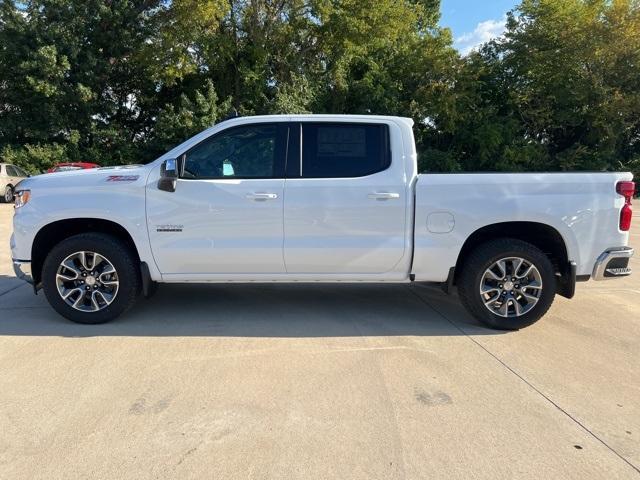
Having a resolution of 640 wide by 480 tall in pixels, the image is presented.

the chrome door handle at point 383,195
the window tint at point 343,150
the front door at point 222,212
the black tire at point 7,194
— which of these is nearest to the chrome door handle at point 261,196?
the front door at point 222,212

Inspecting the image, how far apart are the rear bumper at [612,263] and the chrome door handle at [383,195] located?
205cm

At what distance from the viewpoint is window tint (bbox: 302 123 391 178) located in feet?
16.2

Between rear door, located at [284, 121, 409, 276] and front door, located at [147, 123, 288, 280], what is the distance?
0.54 ft

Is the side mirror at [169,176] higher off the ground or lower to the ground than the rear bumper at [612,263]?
higher

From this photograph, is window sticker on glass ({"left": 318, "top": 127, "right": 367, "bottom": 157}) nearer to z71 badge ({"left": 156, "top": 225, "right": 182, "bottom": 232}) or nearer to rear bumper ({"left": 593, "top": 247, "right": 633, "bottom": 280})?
z71 badge ({"left": 156, "top": 225, "right": 182, "bottom": 232})

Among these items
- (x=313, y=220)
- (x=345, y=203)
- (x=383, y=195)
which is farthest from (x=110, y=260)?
(x=383, y=195)

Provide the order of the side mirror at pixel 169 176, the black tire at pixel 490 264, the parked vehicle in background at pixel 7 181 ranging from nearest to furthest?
the side mirror at pixel 169 176 → the black tire at pixel 490 264 → the parked vehicle in background at pixel 7 181

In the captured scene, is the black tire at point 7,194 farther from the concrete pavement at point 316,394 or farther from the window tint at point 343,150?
the window tint at point 343,150

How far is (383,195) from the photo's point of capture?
4816 mm

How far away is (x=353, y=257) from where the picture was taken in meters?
4.90

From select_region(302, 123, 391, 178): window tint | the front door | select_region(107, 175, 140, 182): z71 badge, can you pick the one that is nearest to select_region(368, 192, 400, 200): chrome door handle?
select_region(302, 123, 391, 178): window tint

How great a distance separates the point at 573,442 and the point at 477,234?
237 centimetres

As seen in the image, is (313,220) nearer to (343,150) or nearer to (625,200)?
(343,150)

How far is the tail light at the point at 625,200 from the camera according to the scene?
4.80m
